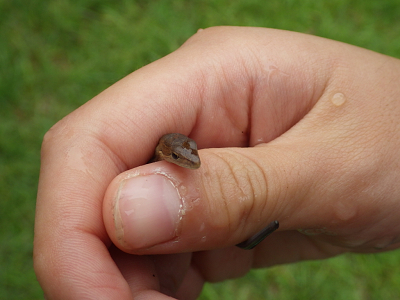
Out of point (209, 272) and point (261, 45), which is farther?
point (209, 272)

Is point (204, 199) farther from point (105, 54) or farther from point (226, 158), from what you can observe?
point (105, 54)

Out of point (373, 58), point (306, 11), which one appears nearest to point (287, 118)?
point (373, 58)

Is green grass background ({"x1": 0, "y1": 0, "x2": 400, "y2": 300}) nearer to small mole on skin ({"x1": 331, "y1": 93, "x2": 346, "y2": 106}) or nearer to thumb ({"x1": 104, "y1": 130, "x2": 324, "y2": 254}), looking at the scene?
thumb ({"x1": 104, "y1": 130, "x2": 324, "y2": 254})

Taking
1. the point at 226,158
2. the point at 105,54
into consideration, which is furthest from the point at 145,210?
the point at 105,54

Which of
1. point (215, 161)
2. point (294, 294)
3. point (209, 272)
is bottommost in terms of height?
point (294, 294)

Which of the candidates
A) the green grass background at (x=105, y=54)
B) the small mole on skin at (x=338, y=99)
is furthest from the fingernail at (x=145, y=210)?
the green grass background at (x=105, y=54)

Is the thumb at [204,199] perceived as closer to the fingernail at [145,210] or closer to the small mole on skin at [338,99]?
the fingernail at [145,210]

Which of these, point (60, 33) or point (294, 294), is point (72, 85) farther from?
point (294, 294)

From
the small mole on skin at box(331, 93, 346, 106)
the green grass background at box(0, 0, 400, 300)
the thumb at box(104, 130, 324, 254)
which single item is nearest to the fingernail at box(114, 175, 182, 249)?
the thumb at box(104, 130, 324, 254)
